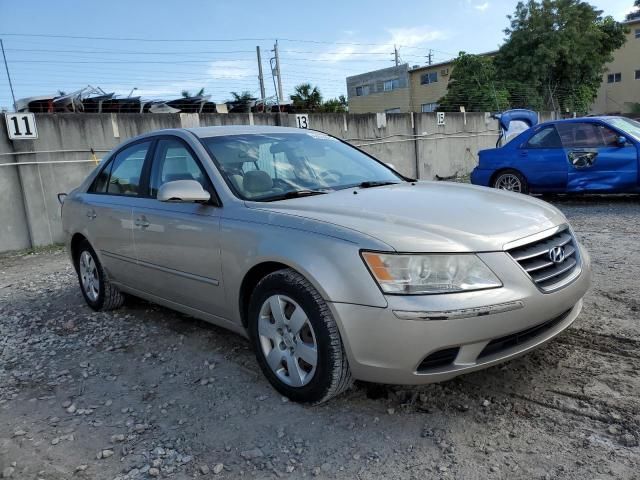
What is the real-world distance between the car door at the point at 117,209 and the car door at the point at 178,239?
160mm

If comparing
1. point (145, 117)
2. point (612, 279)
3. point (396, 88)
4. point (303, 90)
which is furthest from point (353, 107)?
point (612, 279)

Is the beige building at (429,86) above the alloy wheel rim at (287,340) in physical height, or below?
above

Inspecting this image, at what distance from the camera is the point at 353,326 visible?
2.46 meters

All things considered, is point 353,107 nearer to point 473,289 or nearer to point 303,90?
point 303,90

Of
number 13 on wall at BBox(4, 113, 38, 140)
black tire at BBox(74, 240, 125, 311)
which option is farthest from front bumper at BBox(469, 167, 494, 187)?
number 13 on wall at BBox(4, 113, 38, 140)

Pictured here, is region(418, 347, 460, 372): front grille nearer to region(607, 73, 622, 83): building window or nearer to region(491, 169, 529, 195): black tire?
region(491, 169, 529, 195): black tire

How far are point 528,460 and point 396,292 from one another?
90 centimetres

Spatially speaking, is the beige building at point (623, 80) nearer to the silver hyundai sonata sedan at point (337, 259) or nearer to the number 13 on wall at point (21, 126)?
the number 13 on wall at point (21, 126)

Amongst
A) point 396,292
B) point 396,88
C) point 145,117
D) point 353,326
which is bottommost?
point 353,326

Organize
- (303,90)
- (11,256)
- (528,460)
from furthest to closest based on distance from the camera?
(303,90) < (11,256) < (528,460)

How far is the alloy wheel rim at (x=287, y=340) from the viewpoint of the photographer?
8.91 ft

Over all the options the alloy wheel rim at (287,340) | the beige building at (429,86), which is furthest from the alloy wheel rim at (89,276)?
the beige building at (429,86)

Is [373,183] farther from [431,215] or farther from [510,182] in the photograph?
[510,182]

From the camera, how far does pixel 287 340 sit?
2828mm
